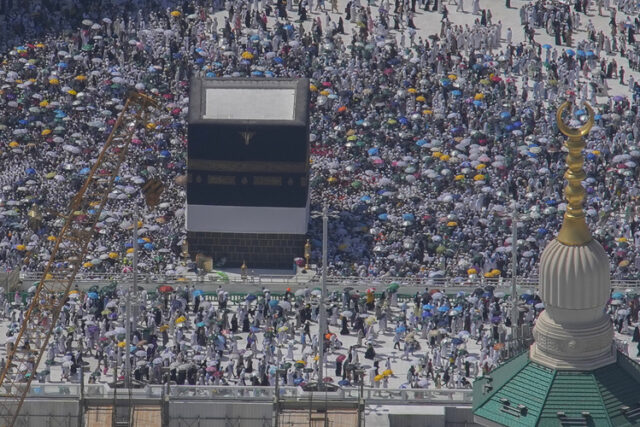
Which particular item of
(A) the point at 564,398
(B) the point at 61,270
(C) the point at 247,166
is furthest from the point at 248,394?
(C) the point at 247,166

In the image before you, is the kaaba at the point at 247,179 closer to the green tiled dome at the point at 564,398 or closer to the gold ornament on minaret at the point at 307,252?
the gold ornament on minaret at the point at 307,252

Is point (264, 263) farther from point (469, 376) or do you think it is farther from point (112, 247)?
point (469, 376)

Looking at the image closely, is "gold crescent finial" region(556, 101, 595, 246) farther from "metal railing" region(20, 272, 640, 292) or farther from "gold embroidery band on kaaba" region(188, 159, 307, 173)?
"gold embroidery band on kaaba" region(188, 159, 307, 173)

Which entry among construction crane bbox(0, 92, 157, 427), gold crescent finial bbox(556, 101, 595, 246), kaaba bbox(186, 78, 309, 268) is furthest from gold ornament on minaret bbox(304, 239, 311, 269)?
gold crescent finial bbox(556, 101, 595, 246)

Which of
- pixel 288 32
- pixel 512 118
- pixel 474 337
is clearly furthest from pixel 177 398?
pixel 288 32

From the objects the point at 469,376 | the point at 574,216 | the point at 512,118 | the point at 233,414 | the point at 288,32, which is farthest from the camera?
the point at 288,32

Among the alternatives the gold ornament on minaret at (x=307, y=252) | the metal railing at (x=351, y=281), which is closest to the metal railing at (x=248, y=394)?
the metal railing at (x=351, y=281)
